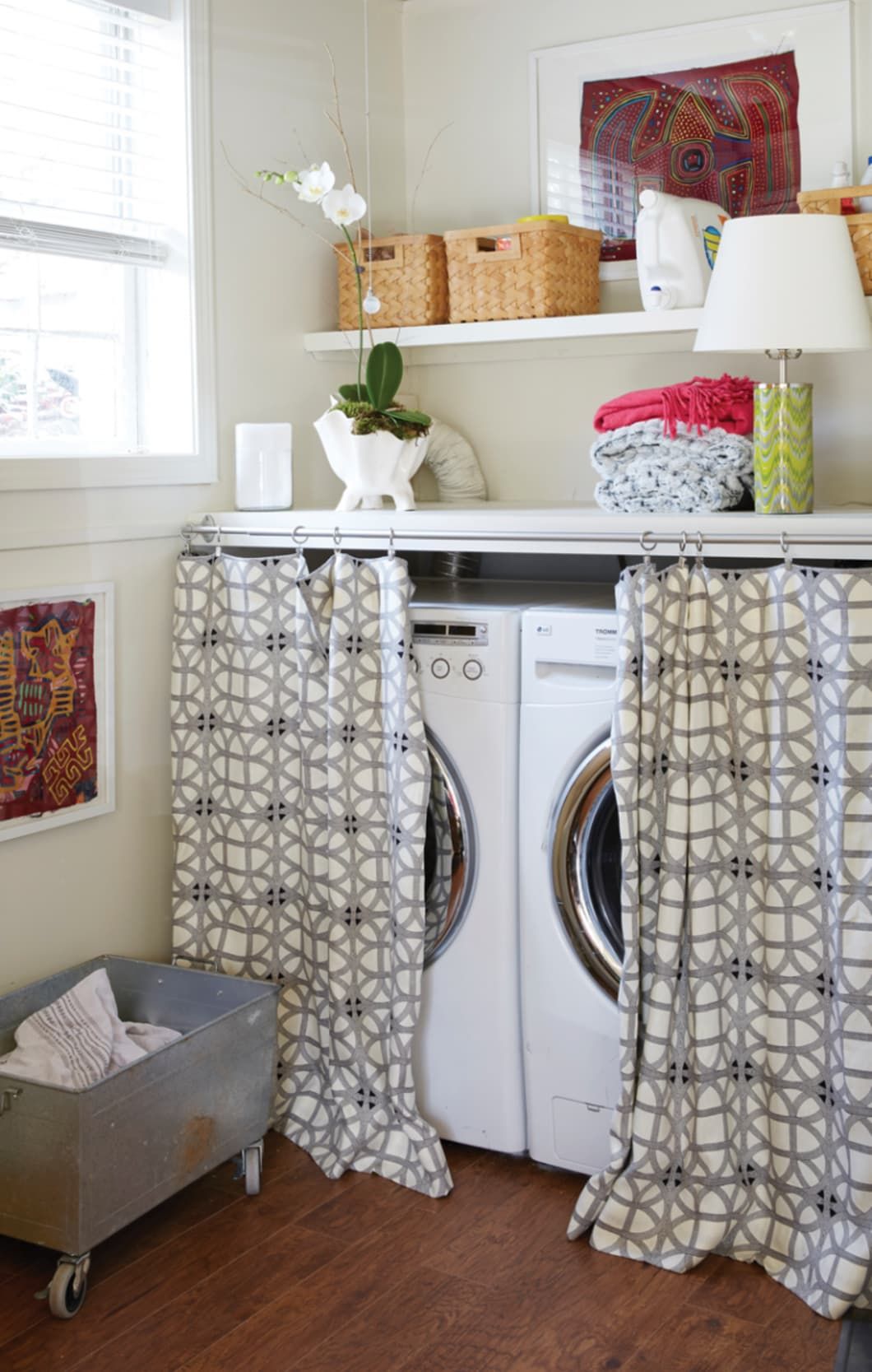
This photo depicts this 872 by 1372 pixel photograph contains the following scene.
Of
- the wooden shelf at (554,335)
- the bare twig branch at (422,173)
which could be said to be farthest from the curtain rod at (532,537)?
the bare twig branch at (422,173)

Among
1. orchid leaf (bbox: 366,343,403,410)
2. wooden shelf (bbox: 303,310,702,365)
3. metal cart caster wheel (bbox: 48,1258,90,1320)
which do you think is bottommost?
metal cart caster wheel (bbox: 48,1258,90,1320)

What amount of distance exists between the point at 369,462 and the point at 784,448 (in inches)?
30.5

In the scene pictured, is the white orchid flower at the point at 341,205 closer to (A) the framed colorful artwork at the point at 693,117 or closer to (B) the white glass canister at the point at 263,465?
→ (B) the white glass canister at the point at 263,465

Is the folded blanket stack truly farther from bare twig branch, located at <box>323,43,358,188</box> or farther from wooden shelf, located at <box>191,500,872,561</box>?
bare twig branch, located at <box>323,43,358,188</box>

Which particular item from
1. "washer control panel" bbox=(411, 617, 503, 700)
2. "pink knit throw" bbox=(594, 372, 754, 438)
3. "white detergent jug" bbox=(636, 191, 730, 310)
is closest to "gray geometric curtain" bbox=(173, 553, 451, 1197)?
"washer control panel" bbox=(411, 617, 503, 700)

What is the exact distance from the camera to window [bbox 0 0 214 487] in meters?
2.44

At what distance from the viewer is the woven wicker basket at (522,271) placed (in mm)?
2711

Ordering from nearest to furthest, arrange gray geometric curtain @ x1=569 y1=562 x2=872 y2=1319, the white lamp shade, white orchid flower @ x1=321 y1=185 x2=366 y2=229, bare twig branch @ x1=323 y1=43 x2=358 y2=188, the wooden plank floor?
the wooden plank floor → gray geometric curtain @ x1=569 y1=562 x2=872 y2=1319 → the white lamp shade → white orchid flower @ x1=321 y1=185 x2=366 y2=229 → bare twig branch @ x1=323 y1=43 x2=358 y2=188

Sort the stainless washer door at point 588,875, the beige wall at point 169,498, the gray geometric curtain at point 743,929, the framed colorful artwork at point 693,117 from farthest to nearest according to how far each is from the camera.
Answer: the framed colorful artwork at point 693,117 < the beige wall at point 169,498 < the stainless washer door at point 588,875 < the gray geometric curtain at point 743,929

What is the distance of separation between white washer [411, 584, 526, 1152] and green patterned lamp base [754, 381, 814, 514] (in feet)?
1.56

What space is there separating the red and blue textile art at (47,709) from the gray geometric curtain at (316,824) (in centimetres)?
19

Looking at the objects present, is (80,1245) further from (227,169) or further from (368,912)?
(227,169)

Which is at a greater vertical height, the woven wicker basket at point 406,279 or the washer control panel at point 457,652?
the woven wicker basket at point 406,279

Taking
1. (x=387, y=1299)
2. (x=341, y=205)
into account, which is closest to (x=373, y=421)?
(x=341, y=205)
